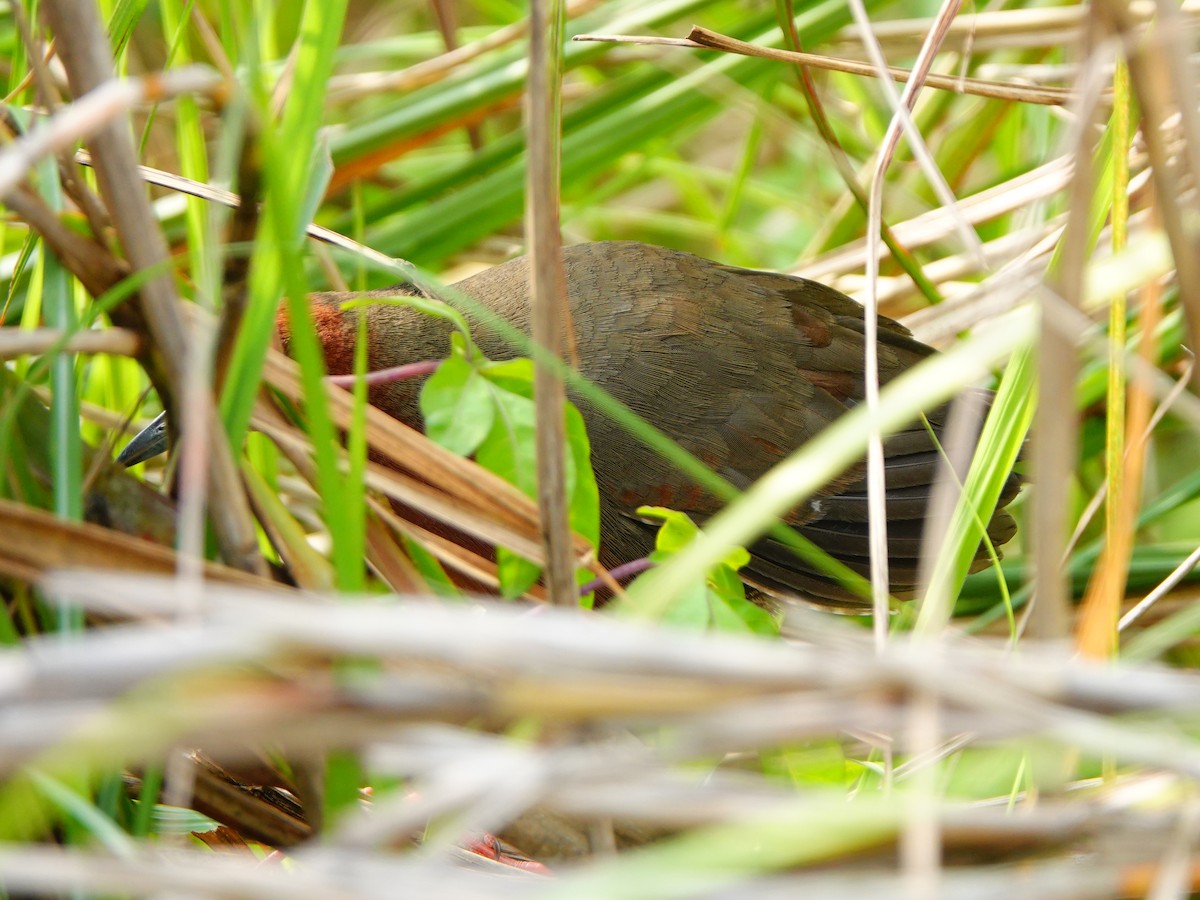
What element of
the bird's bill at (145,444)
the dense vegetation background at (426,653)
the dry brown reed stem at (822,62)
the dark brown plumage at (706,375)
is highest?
the dry brown reed stem at (822,62)

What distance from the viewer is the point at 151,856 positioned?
65 cm

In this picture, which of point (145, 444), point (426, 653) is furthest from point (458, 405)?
point (145, 444)

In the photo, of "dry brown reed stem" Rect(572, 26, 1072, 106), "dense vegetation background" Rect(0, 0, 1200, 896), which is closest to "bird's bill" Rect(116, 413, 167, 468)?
"dense vegetation background" Rect(0, 0, 1200, 896)

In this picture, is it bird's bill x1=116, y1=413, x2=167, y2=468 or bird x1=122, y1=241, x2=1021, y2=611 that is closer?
bird's bill x1=116, y1=413, x2=167, y2=468

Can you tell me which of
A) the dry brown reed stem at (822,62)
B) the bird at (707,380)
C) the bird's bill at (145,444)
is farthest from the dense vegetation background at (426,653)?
the bird at (707,380)

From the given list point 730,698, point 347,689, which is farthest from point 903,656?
point 347,689

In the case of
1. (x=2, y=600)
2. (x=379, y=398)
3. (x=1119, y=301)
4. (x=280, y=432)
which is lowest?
(x=2, y=600)

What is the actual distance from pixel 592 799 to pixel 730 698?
0.25ft

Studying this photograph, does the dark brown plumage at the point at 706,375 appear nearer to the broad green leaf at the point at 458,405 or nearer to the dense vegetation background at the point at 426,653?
the dense vegetation background at the point at 426,653

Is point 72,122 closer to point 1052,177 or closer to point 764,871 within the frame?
point 764,871

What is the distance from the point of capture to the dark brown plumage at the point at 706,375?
1.59m

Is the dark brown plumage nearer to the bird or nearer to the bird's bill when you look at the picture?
the bird

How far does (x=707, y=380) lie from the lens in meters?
1.63

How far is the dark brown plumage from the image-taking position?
1593 mm
